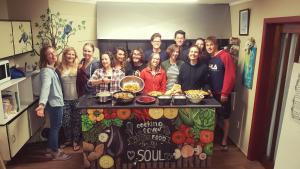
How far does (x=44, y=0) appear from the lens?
377 centimetres

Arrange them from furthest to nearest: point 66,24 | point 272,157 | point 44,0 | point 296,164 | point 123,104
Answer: point 66,24 → point 44,0 → point 272,157 → point 123,104 → point 296,164

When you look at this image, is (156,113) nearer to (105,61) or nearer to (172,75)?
(172,75)

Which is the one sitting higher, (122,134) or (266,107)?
(266,107)

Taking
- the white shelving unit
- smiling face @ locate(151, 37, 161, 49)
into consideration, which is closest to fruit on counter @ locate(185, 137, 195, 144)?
smiling face @ locate(151, 37, 161, 49)

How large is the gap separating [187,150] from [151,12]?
2297mm

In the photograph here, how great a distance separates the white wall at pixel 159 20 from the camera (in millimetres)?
4234

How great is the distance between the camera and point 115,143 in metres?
3.16

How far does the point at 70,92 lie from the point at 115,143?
104cm

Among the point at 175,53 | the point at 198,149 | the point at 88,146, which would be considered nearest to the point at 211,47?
the point at 175,53

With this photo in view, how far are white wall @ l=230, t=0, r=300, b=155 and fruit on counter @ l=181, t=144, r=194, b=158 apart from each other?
934mm

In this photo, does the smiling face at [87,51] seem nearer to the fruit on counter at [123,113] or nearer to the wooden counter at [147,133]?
the wooden counter at [147,133]

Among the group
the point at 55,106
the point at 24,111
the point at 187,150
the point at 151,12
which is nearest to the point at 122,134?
the point at 187,150

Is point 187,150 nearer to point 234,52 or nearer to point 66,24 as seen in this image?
point 234,52

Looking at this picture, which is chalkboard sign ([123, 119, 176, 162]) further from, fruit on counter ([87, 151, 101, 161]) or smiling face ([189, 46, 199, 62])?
smiling face ([189, 46, 199, 62])
